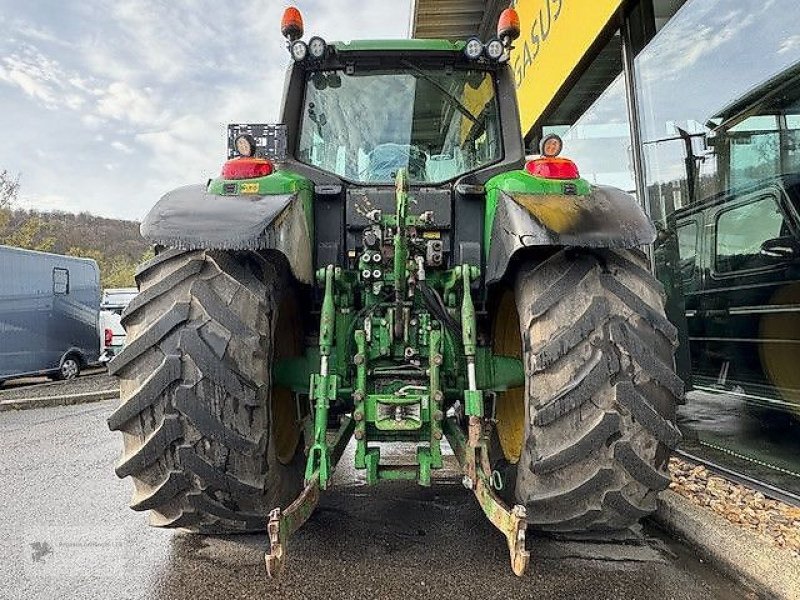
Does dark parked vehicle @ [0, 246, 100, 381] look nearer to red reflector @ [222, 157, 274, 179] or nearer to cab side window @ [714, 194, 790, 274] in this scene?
red reflector @ [222, 157, 274, 179]

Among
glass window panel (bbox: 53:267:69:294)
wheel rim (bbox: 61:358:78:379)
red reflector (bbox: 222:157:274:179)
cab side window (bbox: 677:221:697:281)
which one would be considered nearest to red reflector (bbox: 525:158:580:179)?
red reflector (bbox: 222:157:274:179)

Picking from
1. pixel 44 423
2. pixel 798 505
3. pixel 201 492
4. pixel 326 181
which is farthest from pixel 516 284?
pixel 44 423

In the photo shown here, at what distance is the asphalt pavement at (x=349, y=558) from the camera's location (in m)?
2.53

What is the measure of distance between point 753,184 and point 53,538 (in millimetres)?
4541

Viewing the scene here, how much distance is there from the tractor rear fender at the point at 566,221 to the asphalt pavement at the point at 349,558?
1.29 metres

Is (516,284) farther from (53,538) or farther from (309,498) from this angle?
(53,538)

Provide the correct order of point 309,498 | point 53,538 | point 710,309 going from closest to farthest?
point 309,498 → point 53,538 → point 710,309

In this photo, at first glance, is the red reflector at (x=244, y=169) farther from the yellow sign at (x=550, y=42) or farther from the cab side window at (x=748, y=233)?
the yellow sign at (x=550, y=42)

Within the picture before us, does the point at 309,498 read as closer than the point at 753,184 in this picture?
Yes

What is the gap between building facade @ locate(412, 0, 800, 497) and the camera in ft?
12.2

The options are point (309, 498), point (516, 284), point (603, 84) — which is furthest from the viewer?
point (603, 84)

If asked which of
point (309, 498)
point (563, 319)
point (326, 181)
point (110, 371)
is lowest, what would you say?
point (309, 498)

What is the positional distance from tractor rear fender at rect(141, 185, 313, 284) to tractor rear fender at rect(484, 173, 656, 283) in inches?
36.3

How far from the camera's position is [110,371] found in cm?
248
